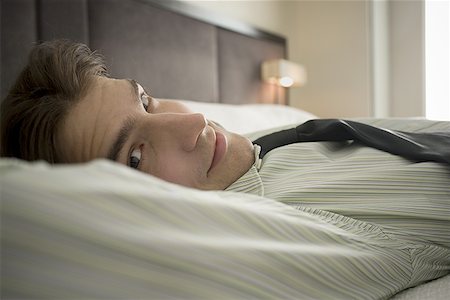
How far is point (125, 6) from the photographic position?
173 cm

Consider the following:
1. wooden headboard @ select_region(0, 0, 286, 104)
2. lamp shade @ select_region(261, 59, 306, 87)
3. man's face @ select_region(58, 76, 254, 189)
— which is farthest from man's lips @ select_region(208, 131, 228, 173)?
lamp shade @ select_region(261, 59, 306, 87)

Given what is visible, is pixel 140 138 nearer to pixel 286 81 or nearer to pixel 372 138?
pixel 372 138

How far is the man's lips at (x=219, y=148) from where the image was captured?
78 centimetres

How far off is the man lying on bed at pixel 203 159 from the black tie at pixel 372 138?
2cm

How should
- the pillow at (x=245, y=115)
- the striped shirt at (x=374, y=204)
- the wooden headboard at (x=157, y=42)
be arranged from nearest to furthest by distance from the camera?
the striped shirt at (x=374, y=204), the wooden headboard at (x=157, y=42), the pillow at (x=245, y=115)

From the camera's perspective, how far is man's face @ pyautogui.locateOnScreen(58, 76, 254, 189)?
690 mm

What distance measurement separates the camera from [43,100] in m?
0.74

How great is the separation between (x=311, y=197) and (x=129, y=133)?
0.30m

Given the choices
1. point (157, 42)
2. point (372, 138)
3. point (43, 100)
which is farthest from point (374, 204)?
point (157, 42)

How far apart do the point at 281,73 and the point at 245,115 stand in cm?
96

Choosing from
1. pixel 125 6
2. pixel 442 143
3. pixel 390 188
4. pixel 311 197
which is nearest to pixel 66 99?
pixel 311 197

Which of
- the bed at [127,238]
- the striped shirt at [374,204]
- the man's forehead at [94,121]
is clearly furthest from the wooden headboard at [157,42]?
the bed at [127,238]

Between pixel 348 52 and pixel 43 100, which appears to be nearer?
pixel 43 100

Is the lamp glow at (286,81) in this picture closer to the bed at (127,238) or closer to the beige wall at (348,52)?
the beige wall at (348,52)
